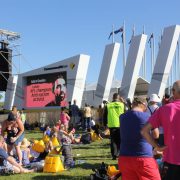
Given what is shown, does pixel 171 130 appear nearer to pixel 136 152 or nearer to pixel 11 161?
pixel 136 152

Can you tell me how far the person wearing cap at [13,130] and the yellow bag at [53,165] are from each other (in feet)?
3.62

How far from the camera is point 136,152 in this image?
489 centimetres

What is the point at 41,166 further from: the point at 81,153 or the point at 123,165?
the point at 123,165

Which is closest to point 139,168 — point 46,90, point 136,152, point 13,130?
point 136,152

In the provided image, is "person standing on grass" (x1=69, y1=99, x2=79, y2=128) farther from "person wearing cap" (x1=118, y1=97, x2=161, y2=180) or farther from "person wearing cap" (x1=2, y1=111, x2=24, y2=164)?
"person wearing cap" (x1=118, y1=97, x2=161, y2=180)

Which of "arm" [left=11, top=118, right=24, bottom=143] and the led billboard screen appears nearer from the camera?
"arm" [left=11, top=118, right=24, bottom=143]

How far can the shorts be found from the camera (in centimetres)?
479

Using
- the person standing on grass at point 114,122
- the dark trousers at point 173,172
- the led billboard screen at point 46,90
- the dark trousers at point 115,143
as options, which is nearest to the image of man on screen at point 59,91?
the led billboard screen at point 46,90

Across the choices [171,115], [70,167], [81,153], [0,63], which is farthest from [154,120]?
[0,63]

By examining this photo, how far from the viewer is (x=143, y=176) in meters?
4.78

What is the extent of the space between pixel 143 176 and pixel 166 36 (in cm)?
2334

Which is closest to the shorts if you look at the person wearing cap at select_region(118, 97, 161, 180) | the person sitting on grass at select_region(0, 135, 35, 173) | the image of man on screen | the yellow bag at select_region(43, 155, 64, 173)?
the person wearing cap at select_region(118, 97, 161, 180)

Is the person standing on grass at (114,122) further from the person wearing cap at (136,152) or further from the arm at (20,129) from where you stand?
the person wearing cap at (136,152)

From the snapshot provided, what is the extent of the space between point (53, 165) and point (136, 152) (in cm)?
495
